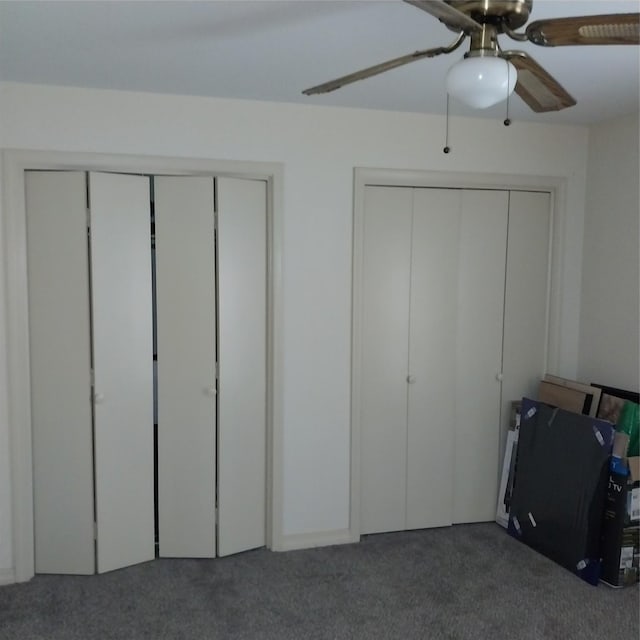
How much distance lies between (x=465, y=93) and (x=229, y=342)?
2.03 meters

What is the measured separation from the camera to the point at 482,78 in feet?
4.95

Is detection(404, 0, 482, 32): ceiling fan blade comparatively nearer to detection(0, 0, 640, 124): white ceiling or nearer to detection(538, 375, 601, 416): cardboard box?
detection(0, 0, 640, 124): white ceiling

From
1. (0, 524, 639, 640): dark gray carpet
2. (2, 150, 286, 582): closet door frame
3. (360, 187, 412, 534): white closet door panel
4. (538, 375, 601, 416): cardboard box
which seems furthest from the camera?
Result: (360, 187, 412, 534): white closet door panel

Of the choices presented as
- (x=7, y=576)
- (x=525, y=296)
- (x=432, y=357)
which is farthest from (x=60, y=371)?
(x=525, y=296)

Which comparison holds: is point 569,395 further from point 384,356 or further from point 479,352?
point 384,356

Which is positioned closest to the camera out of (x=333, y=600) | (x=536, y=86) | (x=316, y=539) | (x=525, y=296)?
(x=536, y=86)

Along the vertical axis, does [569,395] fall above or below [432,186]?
below

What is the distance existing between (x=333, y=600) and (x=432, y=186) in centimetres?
223

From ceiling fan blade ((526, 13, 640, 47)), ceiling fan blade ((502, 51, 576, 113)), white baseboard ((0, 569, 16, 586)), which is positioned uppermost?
ceiling fan blade ((526, 13, 640, 47))

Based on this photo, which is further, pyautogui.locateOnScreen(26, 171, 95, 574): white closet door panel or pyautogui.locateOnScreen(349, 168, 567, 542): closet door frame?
pyautogui.locateOnScreen(349, 168, 567, 542): closet door frame

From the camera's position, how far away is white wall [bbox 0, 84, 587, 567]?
10.1 feet

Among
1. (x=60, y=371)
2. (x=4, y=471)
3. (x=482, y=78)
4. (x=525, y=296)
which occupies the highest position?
(x=482, y=78)

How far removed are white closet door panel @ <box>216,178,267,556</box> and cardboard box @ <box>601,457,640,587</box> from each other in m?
1.77

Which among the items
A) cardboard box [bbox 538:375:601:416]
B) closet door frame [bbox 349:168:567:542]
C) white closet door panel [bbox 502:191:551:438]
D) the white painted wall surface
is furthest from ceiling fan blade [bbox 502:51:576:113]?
the white painted wall surface
